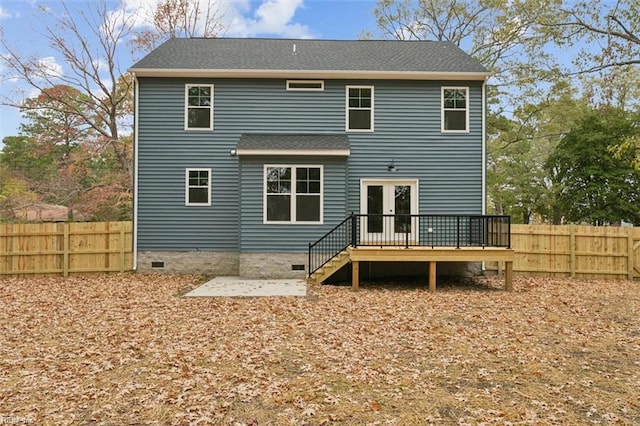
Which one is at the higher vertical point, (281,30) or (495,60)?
(281,30)

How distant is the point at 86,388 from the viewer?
165 inches

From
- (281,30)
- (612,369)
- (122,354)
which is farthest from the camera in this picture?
(281,30)

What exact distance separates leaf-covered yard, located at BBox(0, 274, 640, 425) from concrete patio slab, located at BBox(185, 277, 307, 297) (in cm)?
53

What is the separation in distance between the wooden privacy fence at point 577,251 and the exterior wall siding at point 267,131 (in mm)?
2293

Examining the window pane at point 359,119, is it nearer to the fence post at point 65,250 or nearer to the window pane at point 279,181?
the window pane at point 279,181

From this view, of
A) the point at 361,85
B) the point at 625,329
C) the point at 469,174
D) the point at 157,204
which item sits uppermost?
the point at 361,85

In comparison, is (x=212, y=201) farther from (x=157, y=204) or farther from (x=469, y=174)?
(x=469, y=174)

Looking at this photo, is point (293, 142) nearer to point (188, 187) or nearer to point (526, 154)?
point (188, 187)

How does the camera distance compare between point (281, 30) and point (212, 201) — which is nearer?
point (212, 201)

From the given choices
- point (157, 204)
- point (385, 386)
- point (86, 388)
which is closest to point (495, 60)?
point (157, 204)

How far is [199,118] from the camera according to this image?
12.1 meters

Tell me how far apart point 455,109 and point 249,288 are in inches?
325

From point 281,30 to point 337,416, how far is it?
68.8 ft

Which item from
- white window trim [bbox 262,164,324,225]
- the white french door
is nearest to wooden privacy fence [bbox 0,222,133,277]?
white window trim [bbox 262,164,324,225]
